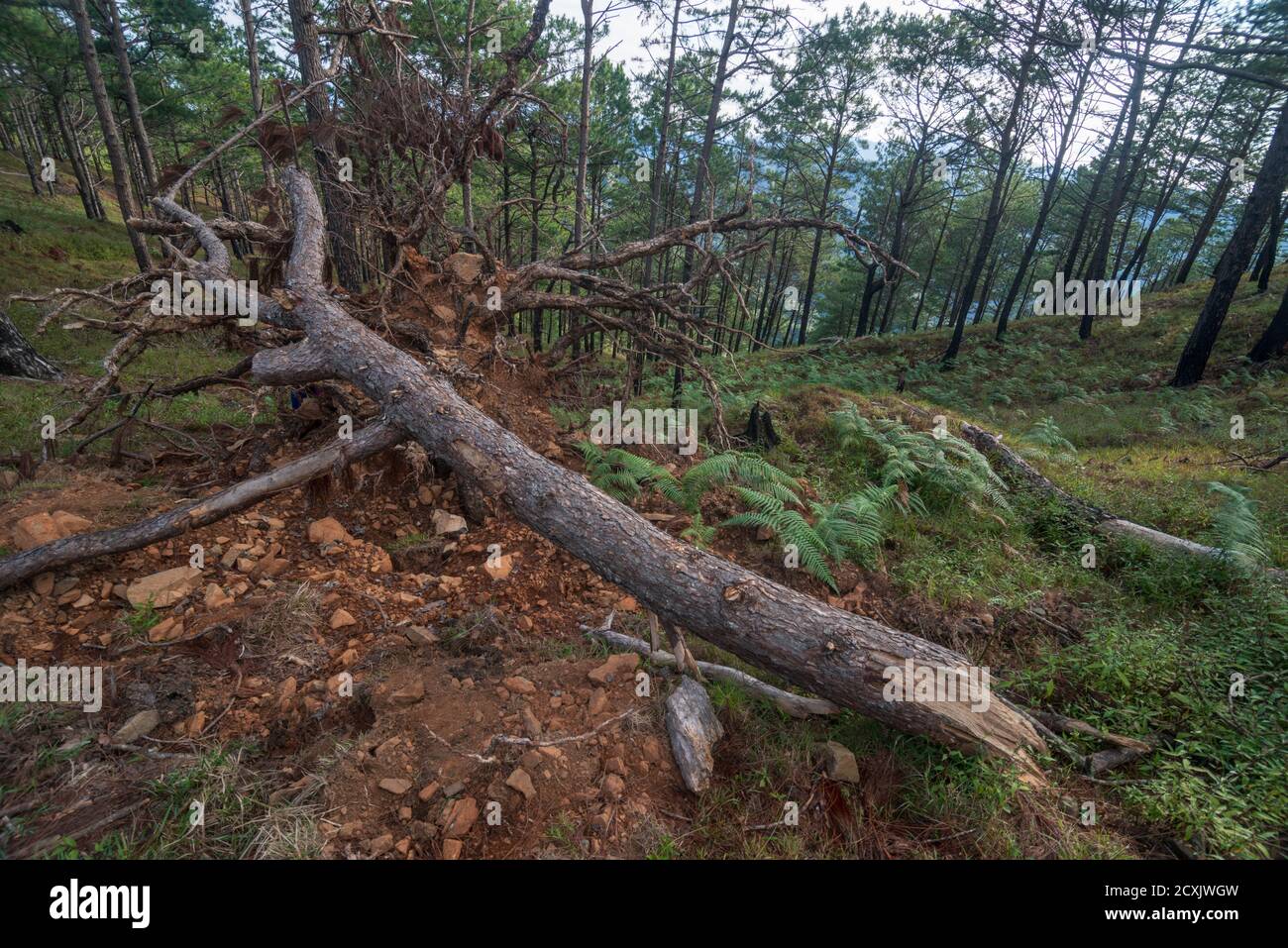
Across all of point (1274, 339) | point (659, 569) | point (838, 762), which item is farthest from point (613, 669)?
point (1274, 339)

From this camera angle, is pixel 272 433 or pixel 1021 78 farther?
pixel 1021 78

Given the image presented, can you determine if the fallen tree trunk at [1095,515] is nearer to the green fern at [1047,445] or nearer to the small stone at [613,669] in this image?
the green fern at [1047,445]

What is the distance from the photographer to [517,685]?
326 cm

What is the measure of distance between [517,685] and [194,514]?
2.97 metres

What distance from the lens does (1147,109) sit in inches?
734

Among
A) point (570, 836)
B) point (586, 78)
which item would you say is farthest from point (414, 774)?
point (586, 78)

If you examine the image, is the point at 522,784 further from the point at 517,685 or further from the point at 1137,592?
the point at 1137,592

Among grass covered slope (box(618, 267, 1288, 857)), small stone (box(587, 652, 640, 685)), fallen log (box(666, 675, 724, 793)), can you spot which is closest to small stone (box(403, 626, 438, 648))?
small stone (box(587, 652, 640, 685))

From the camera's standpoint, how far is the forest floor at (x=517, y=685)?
249 cm

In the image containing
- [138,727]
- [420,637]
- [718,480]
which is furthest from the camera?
[718,480]
